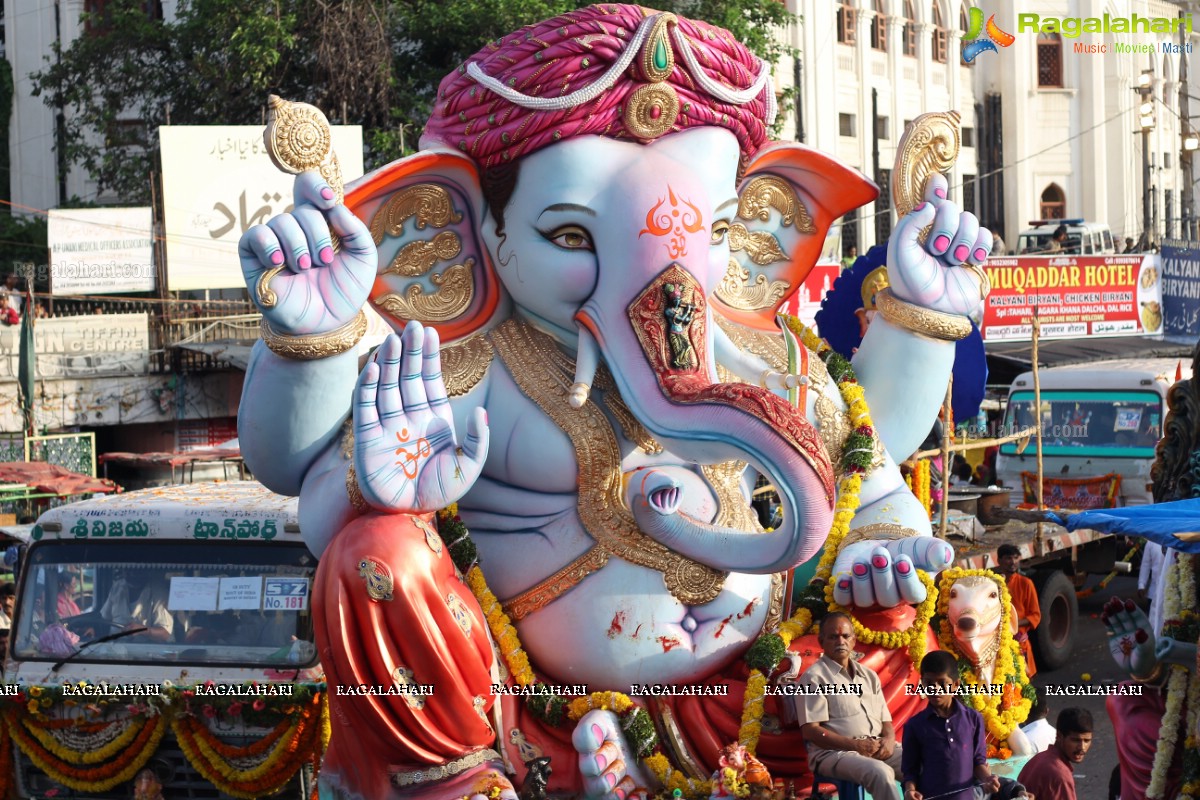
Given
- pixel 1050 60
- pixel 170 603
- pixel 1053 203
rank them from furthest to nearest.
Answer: pixel 1053 203, pixel 1050 60, pixel 170 603

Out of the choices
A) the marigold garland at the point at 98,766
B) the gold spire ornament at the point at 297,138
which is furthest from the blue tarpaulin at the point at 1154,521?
the marigold garland at the point at 98,766

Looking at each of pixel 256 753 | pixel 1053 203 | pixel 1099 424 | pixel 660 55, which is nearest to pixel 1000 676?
pixel 660 55

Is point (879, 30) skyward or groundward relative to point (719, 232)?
skyward

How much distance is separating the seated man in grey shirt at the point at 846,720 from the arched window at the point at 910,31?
2889 cm

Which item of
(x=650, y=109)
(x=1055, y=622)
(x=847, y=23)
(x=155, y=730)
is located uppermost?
(x=847, y=23)

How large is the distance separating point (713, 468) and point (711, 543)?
0.34 metres

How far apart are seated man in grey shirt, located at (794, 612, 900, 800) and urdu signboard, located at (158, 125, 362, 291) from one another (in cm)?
1406

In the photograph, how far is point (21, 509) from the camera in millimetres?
13016

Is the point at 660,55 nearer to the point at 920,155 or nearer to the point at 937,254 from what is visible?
the point at 920,155

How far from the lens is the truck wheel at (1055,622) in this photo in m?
10.0

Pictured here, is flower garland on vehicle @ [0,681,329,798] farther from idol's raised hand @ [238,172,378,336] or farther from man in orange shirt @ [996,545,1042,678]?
man in orange shirt @ [996,545,1042,678]

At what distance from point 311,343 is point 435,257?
30.7 inches

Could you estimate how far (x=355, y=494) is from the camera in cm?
489

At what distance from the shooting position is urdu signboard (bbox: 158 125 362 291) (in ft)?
60.9
